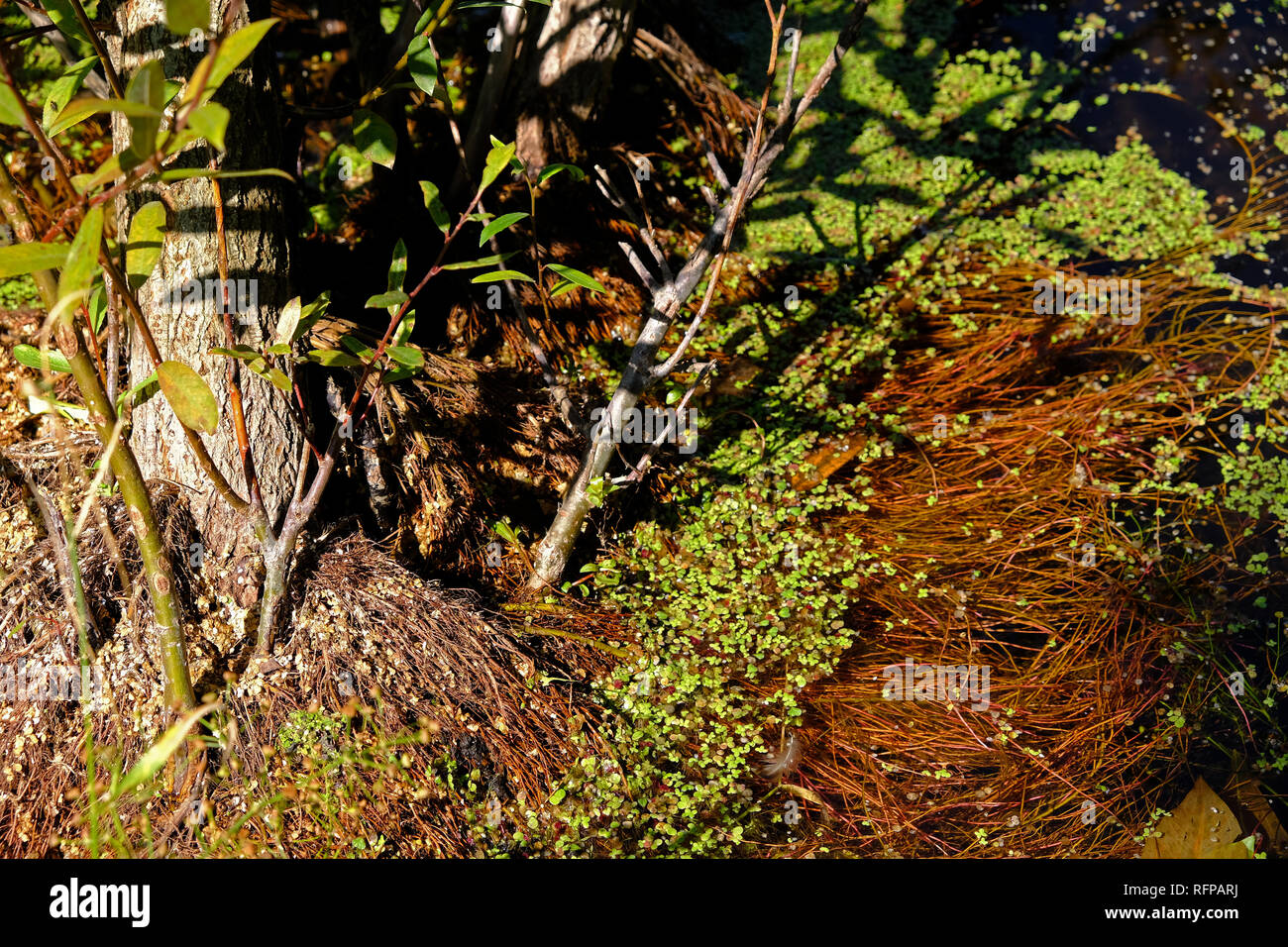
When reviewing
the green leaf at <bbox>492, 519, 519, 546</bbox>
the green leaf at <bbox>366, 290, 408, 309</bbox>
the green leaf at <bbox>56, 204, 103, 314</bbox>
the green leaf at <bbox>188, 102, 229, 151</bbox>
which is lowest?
the green leaf at <bbox>492, 519, 519, 546</bbox>

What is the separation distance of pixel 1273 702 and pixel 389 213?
2508 mm

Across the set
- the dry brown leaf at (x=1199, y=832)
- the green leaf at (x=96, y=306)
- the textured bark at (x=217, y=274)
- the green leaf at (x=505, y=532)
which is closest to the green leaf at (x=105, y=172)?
the green leaf at (x=96, y=306)

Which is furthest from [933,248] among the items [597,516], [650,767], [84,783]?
[84,783]

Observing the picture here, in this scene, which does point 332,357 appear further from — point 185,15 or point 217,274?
point 185,15

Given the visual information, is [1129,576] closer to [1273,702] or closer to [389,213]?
[1273,702]

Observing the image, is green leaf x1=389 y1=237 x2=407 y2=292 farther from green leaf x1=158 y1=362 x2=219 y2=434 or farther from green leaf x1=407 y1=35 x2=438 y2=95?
green leaf x1=158 y1=362 x2=219 y2=434

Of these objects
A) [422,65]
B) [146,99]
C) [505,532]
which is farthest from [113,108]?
[505,532]

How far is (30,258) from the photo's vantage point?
97cm

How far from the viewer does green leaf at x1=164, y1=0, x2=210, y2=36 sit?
0.81 metres

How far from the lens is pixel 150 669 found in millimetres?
1736

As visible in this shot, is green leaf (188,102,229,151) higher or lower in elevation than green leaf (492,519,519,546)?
higher

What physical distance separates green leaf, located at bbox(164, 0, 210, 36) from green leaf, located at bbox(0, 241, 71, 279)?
0.29m

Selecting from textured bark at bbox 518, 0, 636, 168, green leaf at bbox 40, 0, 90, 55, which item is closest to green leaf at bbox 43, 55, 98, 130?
green leaf at bbox 40, 0, 90, 55

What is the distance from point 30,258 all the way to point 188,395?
0.24 m
